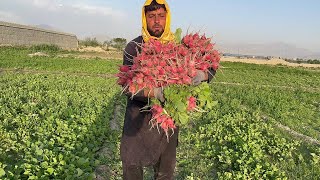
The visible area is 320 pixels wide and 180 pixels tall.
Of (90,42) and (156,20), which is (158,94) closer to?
(156,20)

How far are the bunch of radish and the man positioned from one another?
0.37 feet

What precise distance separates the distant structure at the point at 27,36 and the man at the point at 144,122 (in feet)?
120

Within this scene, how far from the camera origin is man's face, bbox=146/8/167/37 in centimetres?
302

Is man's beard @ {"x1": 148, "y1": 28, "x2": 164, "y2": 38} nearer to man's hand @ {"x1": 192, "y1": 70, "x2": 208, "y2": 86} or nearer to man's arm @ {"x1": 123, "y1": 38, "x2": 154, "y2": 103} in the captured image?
man's arm @ {"x1": 123, "y1": 38, "x2": 154, "y2": 103}

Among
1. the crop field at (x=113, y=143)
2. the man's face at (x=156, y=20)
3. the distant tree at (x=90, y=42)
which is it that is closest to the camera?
the man's face at (x=156, y=20)

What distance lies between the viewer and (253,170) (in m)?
5.32

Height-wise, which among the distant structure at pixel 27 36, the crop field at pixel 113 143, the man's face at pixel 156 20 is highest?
the distant structure at pixel 27 36

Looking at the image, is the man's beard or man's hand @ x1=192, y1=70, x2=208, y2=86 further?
the man's beard

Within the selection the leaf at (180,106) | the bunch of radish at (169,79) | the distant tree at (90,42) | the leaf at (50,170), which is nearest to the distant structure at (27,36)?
the distant tree at (90,42)

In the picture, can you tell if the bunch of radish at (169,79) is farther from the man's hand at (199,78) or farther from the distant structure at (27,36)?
the distant structure at (27,36)

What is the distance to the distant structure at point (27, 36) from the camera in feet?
119

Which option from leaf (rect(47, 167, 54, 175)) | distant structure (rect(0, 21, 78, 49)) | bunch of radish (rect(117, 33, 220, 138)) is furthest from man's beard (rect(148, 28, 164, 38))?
distant structure (rect(0, 21, 78, 49))

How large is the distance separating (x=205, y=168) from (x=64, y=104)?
4710 mm

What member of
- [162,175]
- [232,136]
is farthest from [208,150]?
[162,175]
